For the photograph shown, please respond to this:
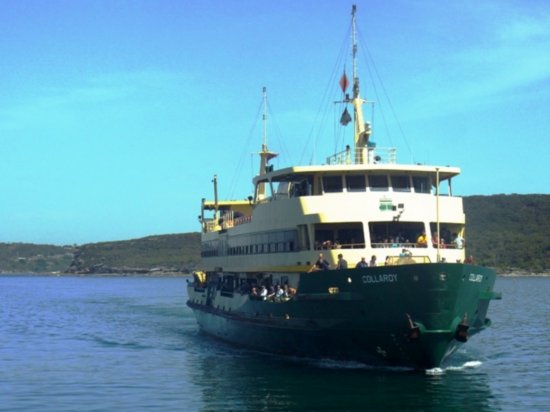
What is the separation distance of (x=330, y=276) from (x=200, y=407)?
5.77 meters

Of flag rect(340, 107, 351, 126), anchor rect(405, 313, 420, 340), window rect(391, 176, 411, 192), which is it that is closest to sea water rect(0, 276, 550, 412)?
anchor rect(405, 313, 420, 340)

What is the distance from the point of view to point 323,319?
24531 millimetres

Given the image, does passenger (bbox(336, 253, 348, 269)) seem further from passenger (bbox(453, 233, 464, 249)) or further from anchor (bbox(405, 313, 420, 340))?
passenger (bbox(453, 233, 464, 249))

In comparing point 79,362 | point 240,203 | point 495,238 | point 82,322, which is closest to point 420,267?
point 79,362

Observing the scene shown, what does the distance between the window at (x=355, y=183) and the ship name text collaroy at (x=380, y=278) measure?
4393mm

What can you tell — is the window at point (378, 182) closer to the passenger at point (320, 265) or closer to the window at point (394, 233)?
the window at point (394, 233)

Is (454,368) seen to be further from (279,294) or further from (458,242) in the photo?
(279,294)

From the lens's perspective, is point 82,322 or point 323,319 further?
point 82,322

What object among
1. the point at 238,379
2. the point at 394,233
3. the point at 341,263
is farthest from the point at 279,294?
the point at 394,233

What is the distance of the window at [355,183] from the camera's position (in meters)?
26.8

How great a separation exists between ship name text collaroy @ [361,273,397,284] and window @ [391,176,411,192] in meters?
4.87

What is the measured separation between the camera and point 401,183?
27.2 meters

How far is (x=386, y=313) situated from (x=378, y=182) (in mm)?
5439

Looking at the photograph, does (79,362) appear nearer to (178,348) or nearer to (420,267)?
(178,348)
